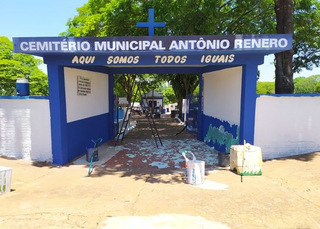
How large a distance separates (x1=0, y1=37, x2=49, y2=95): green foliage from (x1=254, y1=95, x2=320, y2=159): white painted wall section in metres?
21.4

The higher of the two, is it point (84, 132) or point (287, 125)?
point (287, 125)

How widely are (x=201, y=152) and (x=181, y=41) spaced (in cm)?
434

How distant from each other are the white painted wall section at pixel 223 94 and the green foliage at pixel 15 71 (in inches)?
727

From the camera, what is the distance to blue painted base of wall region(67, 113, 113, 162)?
8.02 meters

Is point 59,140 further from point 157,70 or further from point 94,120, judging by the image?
point 157,70

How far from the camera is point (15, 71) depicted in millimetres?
23047

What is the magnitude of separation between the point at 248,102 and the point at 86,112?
558 cm

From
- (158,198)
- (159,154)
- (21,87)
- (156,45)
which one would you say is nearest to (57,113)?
(21,87)

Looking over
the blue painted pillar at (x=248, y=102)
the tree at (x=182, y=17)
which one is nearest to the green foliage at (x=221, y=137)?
the blue painted pillar at (x=248, y=102)

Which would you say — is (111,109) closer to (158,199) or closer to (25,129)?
(25,129)

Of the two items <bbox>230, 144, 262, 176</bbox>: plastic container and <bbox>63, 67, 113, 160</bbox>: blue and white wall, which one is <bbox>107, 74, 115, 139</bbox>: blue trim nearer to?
<bbox>63, 67, 113, 160</bbox>: blue and white wall

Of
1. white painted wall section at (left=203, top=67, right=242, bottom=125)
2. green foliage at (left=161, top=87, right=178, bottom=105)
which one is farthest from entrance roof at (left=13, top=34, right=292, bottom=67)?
green foliage at (left=161, top=87, right=178, bottom=105)

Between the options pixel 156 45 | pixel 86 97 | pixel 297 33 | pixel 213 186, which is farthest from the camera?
pixel 297 33

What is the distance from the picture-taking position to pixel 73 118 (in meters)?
8.09
